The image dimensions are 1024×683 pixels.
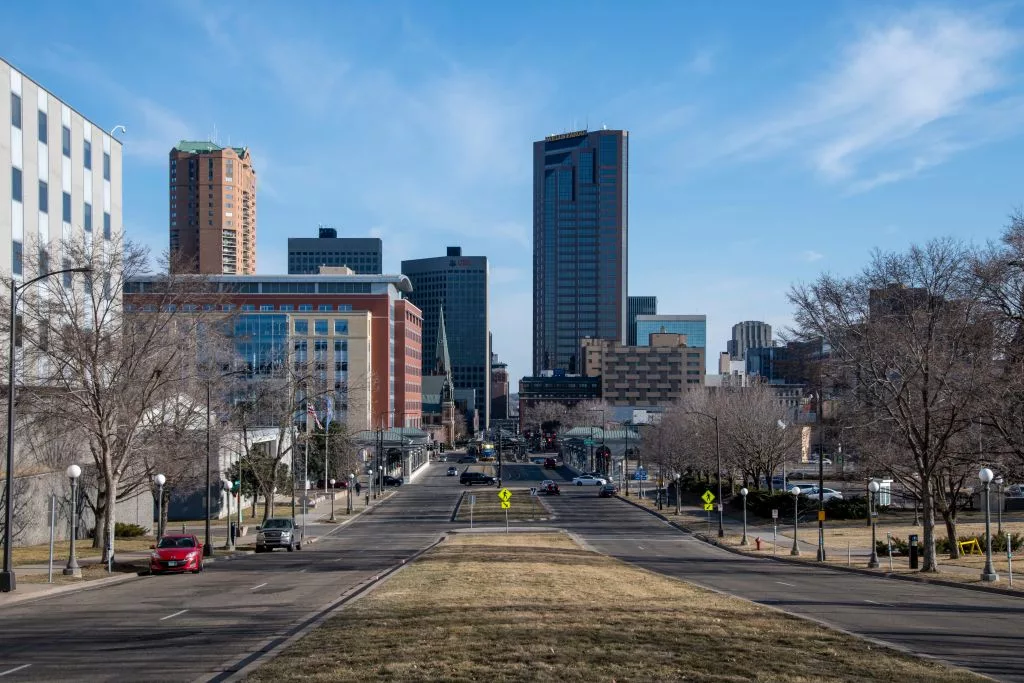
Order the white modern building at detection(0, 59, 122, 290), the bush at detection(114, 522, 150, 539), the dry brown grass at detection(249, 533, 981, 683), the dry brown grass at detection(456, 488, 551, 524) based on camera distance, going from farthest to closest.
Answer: the dry brown grass at detection(456, 488, 551, 524)
the bush at detection(114, 522, 150, 539)
the white modern building at detection(0, 59, 122, 290)
the dry brown grass at detection(249, 533, 981, 683)

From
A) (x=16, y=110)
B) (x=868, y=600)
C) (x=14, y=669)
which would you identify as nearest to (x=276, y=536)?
Result: (x=16, y=110)

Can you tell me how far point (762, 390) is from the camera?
8831 centimetres

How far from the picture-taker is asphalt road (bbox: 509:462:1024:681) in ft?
54.4

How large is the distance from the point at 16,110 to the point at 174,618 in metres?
36.0

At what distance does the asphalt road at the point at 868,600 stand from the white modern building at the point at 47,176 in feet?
91.3

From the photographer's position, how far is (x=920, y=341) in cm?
3762

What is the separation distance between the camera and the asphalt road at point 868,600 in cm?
1659

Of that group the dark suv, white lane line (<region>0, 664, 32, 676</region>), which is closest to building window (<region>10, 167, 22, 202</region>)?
white lane line (<region>0, 664, 32, 676</region>)

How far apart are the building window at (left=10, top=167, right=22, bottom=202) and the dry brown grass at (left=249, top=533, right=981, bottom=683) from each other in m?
33.4

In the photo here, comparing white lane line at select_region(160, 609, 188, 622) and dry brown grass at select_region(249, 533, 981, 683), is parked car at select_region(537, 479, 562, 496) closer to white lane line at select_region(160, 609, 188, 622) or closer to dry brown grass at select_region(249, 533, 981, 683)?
dry brown grass at select_region(249, 533, 981, 683)

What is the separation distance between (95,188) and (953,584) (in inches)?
1895

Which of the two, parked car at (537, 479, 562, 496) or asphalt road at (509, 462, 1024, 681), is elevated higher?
asphalt road at (509, 462, 1024, 681)

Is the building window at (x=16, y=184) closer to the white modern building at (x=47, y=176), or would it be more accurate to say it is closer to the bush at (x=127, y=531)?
the white modern building at (x=47, y=176)

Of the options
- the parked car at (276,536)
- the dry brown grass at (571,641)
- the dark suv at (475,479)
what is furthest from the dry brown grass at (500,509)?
the dry brown grass at (571,641)
